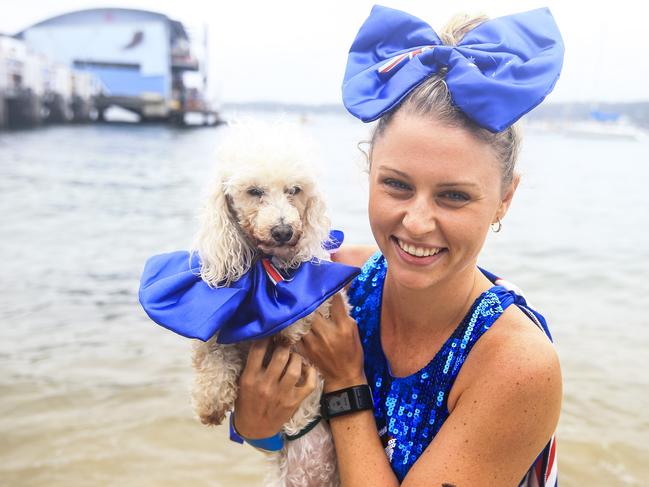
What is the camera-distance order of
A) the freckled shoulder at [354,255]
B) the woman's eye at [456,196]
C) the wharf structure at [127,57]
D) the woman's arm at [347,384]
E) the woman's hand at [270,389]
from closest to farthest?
the woman's eye at [456,196], the woman's arm at [347,384], the woman's hand at [270,389], the freckled shoulder at [354,255], the wharf structure at [127,57]

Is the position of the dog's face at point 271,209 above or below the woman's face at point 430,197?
below

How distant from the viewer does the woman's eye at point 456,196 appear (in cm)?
185

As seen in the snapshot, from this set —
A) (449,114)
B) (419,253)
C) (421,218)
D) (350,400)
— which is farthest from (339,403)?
(449,114)

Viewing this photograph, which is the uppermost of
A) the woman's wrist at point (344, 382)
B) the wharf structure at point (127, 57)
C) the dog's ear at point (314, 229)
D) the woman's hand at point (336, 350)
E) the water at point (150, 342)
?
the dog's ear at point (314, 229)

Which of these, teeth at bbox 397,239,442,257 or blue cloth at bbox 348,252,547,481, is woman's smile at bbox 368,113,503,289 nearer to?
teeth at bbox 397,239,442,257

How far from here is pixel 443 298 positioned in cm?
218

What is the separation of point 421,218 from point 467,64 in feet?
1.58

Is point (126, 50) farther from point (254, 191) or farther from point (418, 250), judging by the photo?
point (418, 250)

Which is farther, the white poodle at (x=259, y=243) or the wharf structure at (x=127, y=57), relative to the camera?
the wharf structure at (x=127, y=57)

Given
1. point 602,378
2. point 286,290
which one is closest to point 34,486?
point 286,290

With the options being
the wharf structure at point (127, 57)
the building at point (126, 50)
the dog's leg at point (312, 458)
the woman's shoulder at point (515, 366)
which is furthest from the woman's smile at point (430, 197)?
the building at point (126, 50)

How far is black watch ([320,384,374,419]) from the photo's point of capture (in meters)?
2.09

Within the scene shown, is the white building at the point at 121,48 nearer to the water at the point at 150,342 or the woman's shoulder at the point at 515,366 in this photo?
the water at the point at 150,342

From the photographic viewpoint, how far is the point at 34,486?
11.8 feet
